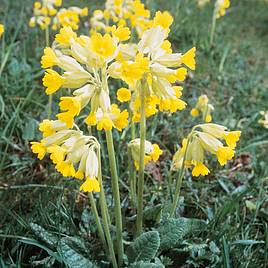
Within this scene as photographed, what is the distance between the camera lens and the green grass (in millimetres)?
2324

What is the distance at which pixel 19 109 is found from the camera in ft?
10.6

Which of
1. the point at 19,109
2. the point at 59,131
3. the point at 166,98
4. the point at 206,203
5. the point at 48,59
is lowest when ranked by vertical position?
the point at 206,203

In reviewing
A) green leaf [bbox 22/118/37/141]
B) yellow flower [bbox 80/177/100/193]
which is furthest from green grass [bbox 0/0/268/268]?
yellow flower [bbox 80/177/100/193]

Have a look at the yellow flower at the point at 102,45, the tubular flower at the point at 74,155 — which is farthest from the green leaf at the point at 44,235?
the yellow flower at the point at 102,45

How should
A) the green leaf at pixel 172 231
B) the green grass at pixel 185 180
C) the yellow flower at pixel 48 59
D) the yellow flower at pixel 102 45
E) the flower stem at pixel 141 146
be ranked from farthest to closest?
the green grass at pixel 185 180, the green leaf at pixel 172 231, the flower stem at pixel 141 146, the yellow flower at pixel 48 59, the yellow flower at pixel 102 45

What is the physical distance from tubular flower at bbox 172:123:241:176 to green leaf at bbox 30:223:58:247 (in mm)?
660

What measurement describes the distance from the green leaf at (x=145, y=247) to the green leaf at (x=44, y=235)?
1.15 ft

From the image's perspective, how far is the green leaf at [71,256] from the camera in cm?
207

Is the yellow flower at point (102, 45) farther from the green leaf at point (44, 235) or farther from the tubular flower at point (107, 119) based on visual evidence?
the green leaf at point (44, 235)

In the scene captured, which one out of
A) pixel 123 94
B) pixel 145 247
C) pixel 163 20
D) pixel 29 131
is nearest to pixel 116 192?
pixel 145 247

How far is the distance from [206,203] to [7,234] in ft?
3.64

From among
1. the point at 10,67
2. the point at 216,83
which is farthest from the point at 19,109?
the point at 216,83

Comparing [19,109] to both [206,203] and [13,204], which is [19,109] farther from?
[206,203]

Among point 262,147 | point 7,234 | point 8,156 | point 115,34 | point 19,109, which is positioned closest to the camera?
point 115,34
